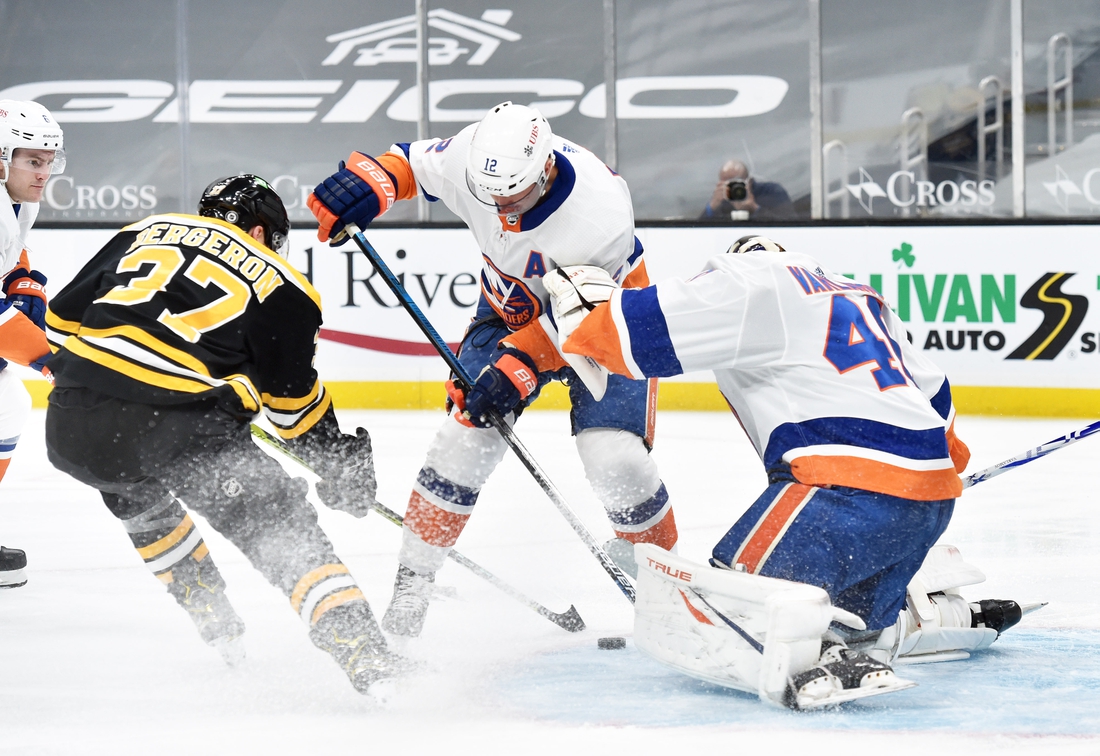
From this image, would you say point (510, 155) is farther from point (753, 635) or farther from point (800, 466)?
point (753, 635)

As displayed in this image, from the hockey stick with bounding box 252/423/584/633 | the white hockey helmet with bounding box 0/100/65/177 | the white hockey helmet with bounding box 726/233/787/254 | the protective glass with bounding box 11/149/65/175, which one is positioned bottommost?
the hockey stick with bounding box 252/423/584/633

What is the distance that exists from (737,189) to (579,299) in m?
4.28

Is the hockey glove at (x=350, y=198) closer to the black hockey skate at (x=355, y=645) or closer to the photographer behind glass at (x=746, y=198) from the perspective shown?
the black hockey skate at (x=355, y=645)

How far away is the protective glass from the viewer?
3.06 metres

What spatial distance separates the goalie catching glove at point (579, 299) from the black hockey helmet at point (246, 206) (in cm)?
47

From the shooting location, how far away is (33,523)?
11.4ft

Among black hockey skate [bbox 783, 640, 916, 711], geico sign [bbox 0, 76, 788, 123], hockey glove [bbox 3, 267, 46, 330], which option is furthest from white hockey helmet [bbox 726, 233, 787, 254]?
geico sign [bbox 0, 76, 788, 123]

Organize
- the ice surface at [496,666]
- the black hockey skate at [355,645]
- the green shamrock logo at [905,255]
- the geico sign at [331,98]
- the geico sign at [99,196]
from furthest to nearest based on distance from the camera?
the geico sign at [99,196]
the geico sign at [331,98]
the green shamrock logo at [905,255]
the black hockey skate at [355,645]
the ice surface at [496,666]

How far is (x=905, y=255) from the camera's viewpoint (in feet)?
18.1

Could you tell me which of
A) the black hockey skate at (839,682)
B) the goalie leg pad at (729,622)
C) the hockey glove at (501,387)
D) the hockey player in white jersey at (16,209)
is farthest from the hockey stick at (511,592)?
the hockey player in white jersey at (16,209)

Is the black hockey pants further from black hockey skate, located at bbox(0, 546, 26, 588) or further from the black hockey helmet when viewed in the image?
black hockey skate, located at bbox(0, 546, 26, 588)

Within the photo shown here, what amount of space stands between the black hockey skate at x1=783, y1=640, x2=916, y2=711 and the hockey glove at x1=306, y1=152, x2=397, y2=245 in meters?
1.21

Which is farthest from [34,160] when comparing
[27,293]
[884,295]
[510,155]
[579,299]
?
[884,295]

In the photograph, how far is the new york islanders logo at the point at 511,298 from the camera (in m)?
2.45
